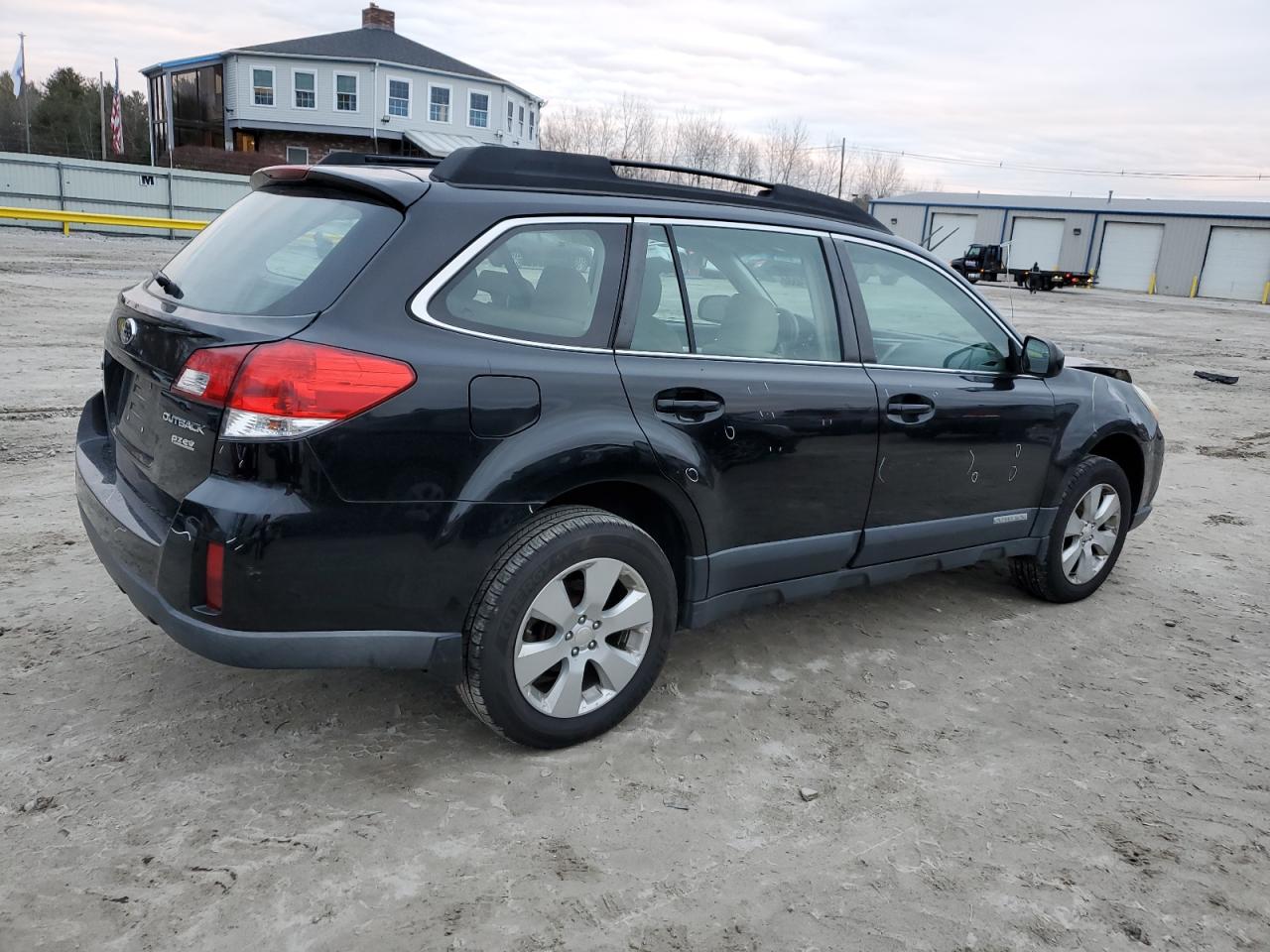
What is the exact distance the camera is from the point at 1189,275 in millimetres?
46406

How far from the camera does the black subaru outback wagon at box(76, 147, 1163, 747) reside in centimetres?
270

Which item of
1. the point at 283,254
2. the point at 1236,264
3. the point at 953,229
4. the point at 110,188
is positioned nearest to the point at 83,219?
the point at 110,188

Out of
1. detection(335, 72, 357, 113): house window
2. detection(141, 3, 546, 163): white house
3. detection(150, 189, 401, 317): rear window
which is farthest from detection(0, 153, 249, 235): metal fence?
detection(150, 189, 401, 317): rear window

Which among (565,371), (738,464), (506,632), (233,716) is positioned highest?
(565,371)

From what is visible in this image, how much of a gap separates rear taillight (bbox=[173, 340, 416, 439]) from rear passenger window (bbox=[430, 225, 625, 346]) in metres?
0.31

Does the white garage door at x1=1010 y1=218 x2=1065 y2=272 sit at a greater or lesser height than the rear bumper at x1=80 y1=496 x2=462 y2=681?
greater

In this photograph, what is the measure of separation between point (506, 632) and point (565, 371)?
82cm

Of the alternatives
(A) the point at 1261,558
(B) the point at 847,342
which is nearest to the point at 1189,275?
(A) the point at 1261,558

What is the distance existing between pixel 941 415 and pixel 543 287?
72.8 inches

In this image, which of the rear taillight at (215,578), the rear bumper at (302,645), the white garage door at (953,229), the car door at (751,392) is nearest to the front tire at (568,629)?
the rear bumper at (302,645)

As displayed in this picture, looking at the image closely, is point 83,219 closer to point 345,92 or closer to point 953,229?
point 345,92

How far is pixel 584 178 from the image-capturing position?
3361 mm

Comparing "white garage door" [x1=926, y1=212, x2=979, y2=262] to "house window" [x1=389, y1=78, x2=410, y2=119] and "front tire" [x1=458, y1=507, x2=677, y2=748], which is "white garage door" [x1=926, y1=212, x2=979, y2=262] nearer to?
"house window" [x1=389, y1=78, x2=410, y2=119]

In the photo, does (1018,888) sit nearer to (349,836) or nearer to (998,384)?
(349,836)
